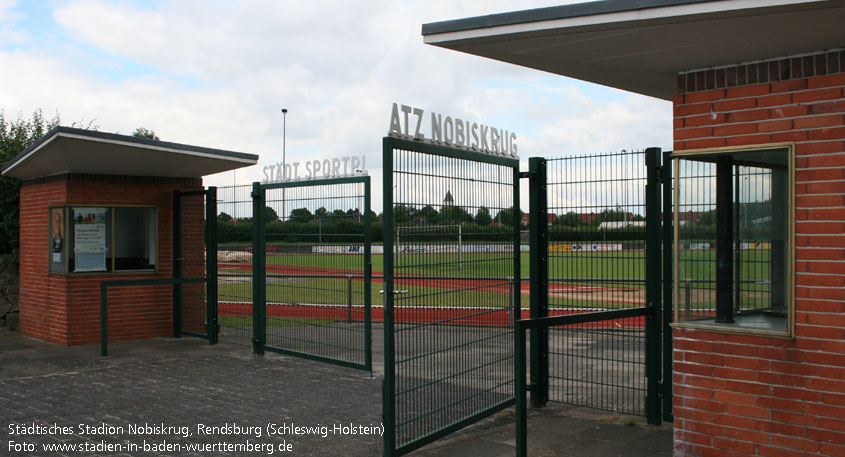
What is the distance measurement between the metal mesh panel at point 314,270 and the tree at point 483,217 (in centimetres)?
230

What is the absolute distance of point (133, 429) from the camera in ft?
20.3

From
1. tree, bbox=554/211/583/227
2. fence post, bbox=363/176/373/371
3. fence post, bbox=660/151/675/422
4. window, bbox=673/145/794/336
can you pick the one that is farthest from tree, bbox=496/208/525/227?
fence post, bbox=363/176/373/371

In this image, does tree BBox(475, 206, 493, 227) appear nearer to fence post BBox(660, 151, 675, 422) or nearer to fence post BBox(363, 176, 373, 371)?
fence post BBox(660, 151, 675, 422)

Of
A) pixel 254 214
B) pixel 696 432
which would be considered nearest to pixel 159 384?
pixel 254 214

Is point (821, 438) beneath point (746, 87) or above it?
beneath

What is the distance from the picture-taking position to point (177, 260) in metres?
11.7

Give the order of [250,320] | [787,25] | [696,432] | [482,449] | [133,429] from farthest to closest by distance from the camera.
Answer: [250,320]
[133,429]
[482,449]
[696,432]
[787,25]

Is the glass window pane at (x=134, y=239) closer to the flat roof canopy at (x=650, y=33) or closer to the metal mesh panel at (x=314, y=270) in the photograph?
the metal mesh panel at (x=314, y=270)

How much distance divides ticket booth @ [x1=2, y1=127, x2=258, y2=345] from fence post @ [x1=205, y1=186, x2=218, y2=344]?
0.61m

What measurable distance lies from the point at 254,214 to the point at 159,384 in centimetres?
286

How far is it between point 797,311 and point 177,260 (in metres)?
9.67

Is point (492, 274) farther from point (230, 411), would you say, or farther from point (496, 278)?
point (230, 411)

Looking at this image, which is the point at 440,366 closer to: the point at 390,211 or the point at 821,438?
the point at 390,211

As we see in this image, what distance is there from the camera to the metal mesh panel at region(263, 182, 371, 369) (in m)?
8.79
